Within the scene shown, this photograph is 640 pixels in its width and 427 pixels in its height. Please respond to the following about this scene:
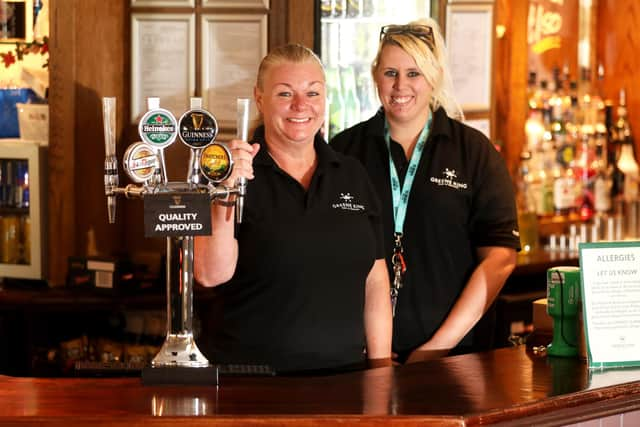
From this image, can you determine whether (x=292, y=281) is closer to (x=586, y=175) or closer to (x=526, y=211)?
(x=526, y=211)

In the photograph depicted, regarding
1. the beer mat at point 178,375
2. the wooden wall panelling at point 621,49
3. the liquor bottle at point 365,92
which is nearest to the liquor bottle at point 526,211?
the wooden wall panelling at point 621,49

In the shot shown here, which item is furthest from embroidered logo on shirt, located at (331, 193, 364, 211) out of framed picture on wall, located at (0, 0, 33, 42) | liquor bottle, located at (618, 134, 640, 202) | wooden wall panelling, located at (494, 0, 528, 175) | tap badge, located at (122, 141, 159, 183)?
liquor bottle, located at (618, 134, 640, 202)

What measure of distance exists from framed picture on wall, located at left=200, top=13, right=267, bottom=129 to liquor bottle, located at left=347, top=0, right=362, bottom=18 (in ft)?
1.74

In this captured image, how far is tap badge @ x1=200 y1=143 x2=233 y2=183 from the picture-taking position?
277 cm

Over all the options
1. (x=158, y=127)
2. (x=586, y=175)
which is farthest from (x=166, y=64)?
(x=586, y=175)

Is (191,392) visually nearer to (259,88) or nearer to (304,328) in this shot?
(304,328)

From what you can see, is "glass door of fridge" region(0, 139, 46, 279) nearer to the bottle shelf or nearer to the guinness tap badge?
the bottle shelf

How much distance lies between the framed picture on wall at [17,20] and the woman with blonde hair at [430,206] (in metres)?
2.33

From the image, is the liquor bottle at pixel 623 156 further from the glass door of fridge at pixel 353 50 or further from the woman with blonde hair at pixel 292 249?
the woman with blonde hair at pixel 292 249

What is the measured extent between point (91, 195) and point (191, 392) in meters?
2.63

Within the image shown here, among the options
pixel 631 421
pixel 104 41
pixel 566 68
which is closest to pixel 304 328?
pixel 631 421

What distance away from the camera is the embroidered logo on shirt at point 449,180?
12.3ft

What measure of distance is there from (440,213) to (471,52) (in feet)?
6.86

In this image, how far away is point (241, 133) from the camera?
2799mm
